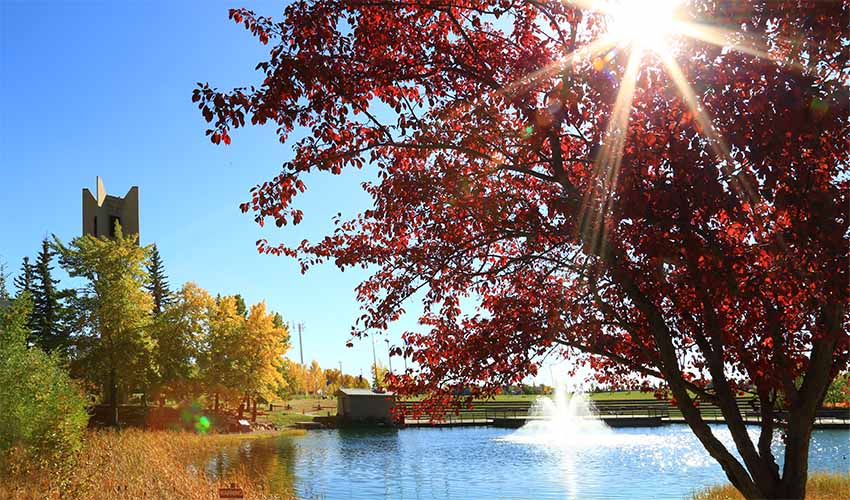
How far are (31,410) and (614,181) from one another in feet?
54.4

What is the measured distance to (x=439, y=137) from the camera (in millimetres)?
5930

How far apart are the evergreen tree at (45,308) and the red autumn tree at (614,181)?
38247 mm

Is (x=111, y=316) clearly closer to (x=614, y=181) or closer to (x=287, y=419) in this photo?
(x=287, y=419)

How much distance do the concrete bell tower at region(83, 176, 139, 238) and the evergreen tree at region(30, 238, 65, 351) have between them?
26.7 ft

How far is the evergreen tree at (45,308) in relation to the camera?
4112cm

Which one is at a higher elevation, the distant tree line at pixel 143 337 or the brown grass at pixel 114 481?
the distant tree line at pixel 143 337

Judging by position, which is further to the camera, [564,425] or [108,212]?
[108,212]

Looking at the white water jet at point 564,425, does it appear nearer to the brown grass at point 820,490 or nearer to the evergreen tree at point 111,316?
the brown grass at point 820,490

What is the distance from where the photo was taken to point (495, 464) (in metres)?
26.9

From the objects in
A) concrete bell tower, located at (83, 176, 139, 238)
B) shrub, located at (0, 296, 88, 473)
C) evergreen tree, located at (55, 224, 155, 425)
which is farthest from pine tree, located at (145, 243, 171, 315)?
shrub, located at (0, 296, 88, 473)

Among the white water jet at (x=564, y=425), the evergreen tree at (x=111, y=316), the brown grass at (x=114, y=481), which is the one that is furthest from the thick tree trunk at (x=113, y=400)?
the white water jet at (x=564, y=425)

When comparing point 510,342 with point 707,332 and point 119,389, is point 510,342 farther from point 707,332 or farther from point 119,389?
point 119,389

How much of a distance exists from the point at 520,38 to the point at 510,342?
2909 millimetres

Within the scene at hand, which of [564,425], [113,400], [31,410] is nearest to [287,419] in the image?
[113,400]
